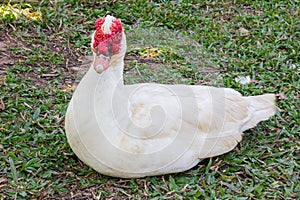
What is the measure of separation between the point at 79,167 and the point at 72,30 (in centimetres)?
244

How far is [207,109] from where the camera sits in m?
4.57

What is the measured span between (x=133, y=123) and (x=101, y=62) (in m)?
0.52

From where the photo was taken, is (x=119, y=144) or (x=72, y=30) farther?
(x=72, y=30)

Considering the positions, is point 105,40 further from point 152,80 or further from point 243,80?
point 243,80

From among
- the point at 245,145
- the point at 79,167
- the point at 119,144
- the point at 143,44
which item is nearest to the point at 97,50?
the point at 119,144

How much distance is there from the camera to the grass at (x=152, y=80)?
4363 millimetres

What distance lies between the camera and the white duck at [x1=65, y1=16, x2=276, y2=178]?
413 centimetres

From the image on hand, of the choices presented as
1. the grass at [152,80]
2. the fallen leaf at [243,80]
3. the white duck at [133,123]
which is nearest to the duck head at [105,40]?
the white duck at [133,123]

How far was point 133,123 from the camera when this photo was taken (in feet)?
14.0

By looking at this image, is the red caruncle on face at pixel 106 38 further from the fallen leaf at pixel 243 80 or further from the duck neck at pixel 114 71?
the fallen leaf at pixel 243 80

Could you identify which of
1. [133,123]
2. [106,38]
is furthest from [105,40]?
[133,123]

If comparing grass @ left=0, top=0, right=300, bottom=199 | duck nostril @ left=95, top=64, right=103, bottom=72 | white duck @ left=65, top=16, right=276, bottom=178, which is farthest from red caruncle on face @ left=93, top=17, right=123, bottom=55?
grass @ left=0, top=0, right=300, bottom=199

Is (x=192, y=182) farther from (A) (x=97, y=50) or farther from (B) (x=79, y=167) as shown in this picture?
(A) (x=97, y=50)

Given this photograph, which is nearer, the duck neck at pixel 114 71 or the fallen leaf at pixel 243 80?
the duck neck at pixel 114 71
